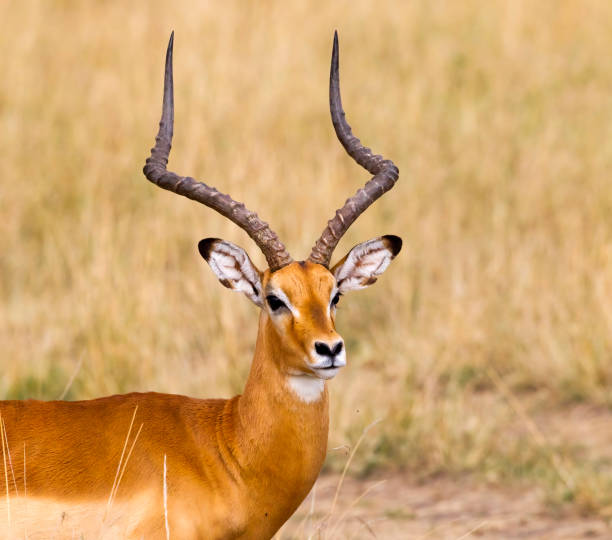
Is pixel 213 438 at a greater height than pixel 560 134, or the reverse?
pixel 560 134

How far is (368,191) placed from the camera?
5520mm

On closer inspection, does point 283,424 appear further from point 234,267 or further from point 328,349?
point 234,267

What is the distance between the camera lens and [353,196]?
5723 millimetres

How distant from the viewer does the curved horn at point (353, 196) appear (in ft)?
17.6

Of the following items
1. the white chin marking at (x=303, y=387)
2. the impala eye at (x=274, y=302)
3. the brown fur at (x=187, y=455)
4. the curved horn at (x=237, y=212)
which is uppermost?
the curved horn at (x=237, y=212)

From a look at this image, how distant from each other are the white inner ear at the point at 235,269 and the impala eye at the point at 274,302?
24 cm

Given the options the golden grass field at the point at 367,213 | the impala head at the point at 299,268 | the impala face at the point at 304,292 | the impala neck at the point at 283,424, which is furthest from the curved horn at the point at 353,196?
the golden grass field at the point at 367,213

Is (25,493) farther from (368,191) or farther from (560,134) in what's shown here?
(560,134)

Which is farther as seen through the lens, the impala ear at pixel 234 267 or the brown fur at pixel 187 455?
the impala ear at pixel 234 267

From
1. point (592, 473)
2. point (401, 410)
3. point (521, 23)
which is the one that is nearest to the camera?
point (592, 473)

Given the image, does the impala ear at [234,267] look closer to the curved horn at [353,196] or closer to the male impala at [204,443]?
the male impala at [204,443]

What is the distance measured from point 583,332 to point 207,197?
14.1 ft

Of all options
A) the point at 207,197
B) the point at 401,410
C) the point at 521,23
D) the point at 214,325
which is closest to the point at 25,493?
the point at 207,197

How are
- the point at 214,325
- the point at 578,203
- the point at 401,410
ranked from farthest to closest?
the point at 578,203 < the point at 214,325 < the point at 401,410
